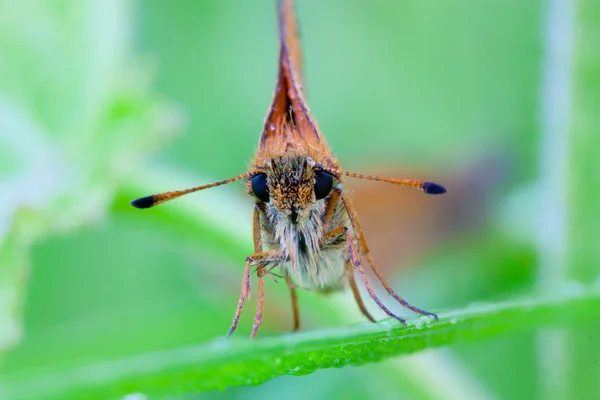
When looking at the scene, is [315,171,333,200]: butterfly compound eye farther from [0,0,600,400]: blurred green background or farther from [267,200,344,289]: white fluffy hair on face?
[0,0,600,400]: blurred green background

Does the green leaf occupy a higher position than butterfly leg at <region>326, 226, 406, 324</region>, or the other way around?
butterfly leg at <region>326, 226, 406, 324</region>

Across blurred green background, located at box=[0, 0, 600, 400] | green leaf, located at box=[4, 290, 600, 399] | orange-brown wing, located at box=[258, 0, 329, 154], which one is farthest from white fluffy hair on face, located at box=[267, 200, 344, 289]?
green leaf, located at box=[4, 290, 600, 399]

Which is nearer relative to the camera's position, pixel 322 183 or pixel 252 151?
pixel 322 183

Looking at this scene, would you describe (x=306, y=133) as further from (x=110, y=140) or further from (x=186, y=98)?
(x=186, y=98)

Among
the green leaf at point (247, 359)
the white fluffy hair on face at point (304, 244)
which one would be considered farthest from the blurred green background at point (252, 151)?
the green leaf at point (247, 359)

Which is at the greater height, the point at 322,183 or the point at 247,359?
the point at 322,183

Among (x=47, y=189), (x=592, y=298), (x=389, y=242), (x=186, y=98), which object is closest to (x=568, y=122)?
(x=592, y=298)

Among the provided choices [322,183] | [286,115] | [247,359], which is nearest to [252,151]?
[286,115]

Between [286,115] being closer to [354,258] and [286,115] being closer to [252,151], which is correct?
[354,258]
